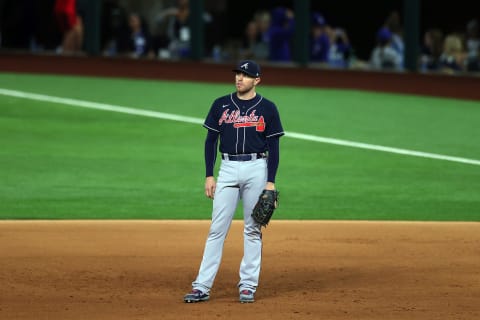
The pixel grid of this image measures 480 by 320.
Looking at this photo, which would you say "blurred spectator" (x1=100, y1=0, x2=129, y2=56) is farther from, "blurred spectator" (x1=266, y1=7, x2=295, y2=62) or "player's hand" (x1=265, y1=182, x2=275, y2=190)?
"player's hand" (x1=265, y1=182, x2=275, y2=190)

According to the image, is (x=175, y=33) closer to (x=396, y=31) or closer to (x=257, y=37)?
(x=257, y=37)

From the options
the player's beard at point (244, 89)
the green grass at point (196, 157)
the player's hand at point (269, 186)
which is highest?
the player's beard at point (244, 89)

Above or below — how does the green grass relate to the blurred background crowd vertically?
below

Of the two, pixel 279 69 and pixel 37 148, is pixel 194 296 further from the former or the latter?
pixel 279 69

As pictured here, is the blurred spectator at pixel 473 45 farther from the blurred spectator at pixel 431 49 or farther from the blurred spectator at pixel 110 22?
the blurred spectator at pixel 110 22

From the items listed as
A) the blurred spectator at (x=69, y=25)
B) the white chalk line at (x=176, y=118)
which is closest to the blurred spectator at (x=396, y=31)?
the white chalk line at (x=176, y=118)

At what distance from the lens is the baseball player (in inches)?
302

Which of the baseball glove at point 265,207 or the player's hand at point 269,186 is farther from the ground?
the player's hand at point 269,186

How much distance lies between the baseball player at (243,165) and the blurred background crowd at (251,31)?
15565 millimetres

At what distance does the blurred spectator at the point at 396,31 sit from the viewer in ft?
78.3

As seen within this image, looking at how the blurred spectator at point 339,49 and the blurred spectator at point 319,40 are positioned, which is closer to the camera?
the blurred spectator at point 339,49

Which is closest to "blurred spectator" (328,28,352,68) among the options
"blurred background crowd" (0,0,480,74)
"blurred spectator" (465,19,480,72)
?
"blurred background crowd" (0,0,480,74)

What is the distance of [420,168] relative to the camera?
1559 centimetres

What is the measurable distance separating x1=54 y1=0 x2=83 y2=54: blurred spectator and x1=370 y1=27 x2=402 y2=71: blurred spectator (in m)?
7.41
